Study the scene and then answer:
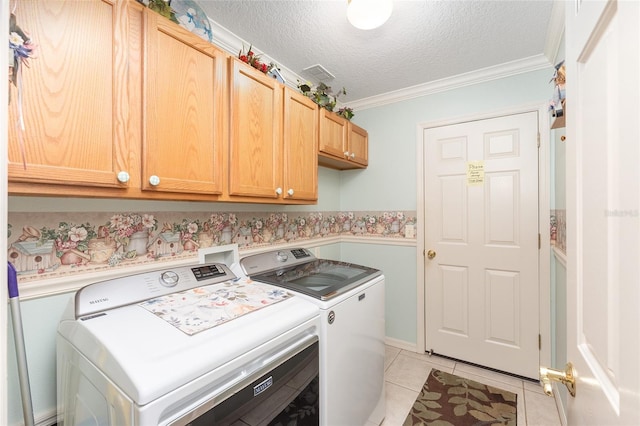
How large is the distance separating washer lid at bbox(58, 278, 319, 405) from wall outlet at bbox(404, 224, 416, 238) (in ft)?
5.73

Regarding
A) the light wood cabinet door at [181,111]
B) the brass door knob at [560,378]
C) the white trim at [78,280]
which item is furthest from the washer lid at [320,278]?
the brass door knob at [560,378]

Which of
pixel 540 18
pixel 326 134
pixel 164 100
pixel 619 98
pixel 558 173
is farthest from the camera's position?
pixel 326 134

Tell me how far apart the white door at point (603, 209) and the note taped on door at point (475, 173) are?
172cm

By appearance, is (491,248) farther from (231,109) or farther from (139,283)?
(139,283)

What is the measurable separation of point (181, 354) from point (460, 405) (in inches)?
76.6

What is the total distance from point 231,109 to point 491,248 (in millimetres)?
2192

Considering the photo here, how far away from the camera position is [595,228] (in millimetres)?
536

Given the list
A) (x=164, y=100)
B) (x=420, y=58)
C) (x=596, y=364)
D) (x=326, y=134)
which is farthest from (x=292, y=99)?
(x=596, y=364)

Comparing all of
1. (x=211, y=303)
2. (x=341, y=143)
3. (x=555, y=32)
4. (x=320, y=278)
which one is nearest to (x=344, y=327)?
(x=320, y=278)

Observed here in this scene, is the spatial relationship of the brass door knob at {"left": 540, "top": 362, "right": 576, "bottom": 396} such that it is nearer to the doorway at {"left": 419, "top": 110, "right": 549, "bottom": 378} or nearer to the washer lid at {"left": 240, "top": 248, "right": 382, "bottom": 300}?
the washer lid at {"left": 240, "top": 248, "right": 382, "bottom": 300}

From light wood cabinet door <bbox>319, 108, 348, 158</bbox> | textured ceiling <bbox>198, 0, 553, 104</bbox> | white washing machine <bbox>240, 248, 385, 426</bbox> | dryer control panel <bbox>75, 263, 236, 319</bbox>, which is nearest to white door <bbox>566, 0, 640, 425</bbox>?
white washing machine <bbox>240, 248, 385, 426</bbox>

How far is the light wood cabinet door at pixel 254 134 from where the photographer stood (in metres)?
1.37

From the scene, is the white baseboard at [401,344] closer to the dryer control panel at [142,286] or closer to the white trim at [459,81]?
the dryer control panel at [142,286]

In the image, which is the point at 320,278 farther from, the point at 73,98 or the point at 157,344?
the point at 73,98
